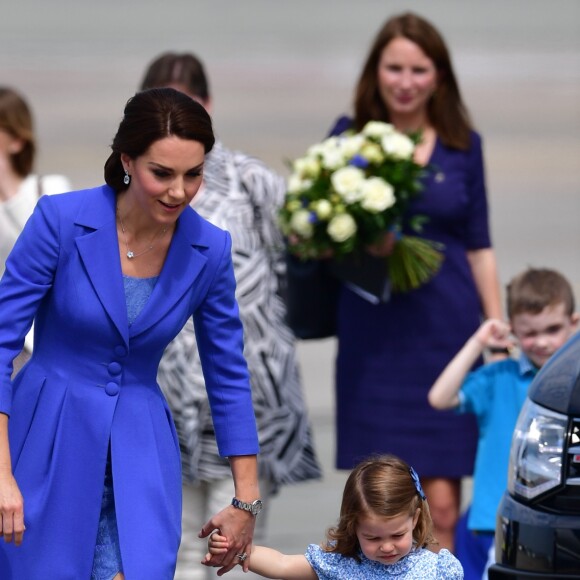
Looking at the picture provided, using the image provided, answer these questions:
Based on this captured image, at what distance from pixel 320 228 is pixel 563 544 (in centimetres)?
224

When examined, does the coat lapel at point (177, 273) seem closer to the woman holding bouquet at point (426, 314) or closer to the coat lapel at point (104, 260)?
the coat lapel at point (104, 260)

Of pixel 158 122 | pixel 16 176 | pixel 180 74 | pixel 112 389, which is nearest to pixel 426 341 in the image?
pixel 180 74

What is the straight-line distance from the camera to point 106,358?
4.35 m

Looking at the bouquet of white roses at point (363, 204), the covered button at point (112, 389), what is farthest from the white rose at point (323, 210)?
the covered button at point (112, 389)

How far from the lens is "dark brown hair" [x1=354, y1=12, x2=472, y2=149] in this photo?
6719mm

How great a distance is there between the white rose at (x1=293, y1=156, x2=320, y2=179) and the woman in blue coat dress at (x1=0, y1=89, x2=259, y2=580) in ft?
7.12

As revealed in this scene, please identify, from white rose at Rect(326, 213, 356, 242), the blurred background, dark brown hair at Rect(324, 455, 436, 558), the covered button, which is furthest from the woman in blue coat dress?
the blurred background

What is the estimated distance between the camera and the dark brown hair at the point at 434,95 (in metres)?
6.72

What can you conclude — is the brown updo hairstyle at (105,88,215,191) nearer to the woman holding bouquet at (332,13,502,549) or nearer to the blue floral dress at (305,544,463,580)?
the blue floral dress at (305,544,463,580)

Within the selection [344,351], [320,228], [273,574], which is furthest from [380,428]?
[273,574]

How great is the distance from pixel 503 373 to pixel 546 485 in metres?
1.34

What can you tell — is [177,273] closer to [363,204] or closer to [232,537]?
[232,537]

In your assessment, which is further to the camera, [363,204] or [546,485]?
[363,204]

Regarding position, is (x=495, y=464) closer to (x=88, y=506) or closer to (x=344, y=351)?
(x=344, y=351)
